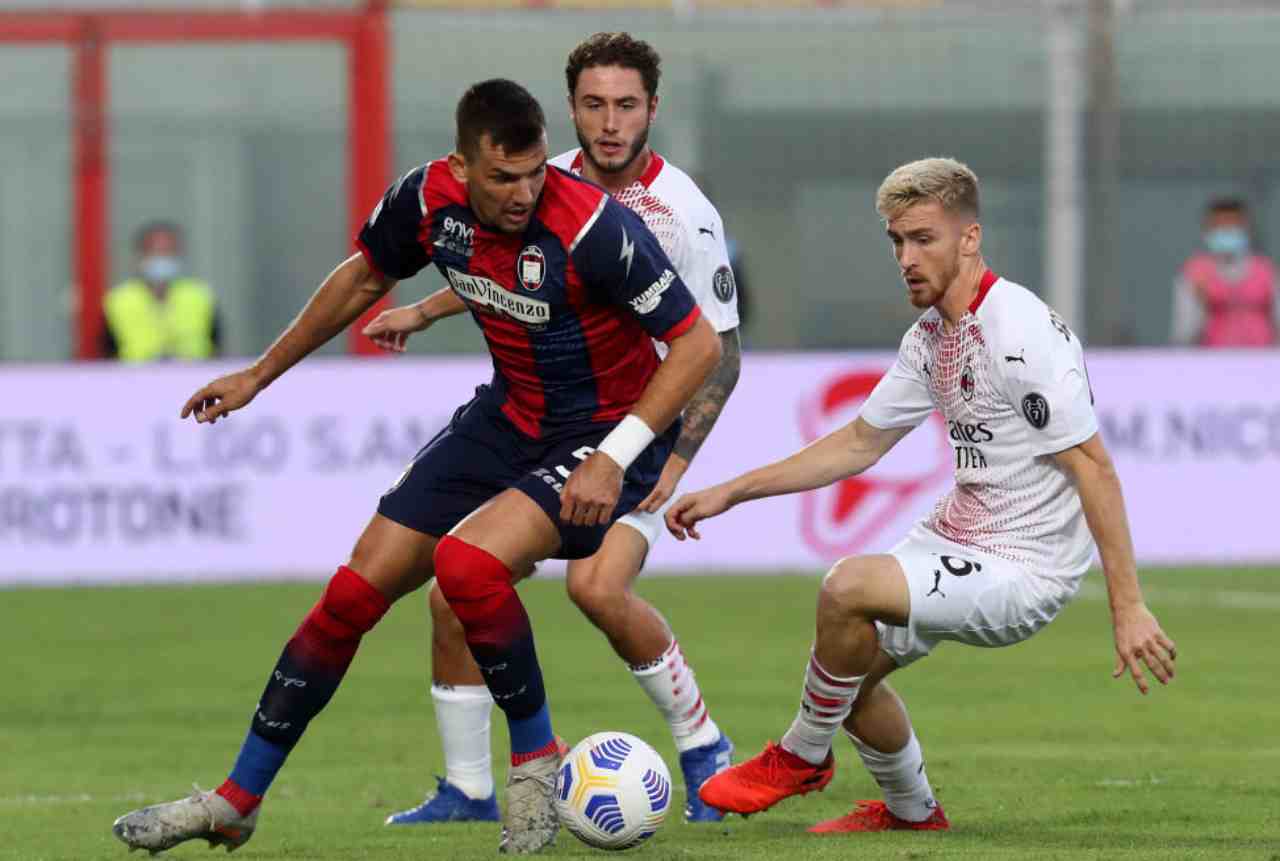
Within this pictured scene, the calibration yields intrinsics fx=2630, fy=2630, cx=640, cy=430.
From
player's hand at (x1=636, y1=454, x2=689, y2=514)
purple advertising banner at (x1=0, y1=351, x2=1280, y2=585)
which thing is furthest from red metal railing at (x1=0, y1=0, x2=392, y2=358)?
player's hand at (x1=636, y1=454, x2=689, y2=514)

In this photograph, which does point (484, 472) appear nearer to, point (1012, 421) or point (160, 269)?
point (1012, 421)

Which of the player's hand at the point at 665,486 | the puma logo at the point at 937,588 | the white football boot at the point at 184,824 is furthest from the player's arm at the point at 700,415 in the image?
the white football boot at the point at 184,824

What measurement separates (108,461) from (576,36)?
208 inches

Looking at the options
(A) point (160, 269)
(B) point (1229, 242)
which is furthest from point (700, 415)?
(A) point (160, 269)

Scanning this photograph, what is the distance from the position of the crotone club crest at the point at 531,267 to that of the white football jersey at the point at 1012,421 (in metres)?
1.02

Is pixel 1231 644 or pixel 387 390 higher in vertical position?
pixel 387 390

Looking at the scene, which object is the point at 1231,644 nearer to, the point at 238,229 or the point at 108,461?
the point at 108,461

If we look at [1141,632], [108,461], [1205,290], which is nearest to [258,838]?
[1141,632]

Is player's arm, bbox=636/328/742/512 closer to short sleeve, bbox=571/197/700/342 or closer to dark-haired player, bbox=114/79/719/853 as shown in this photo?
dark-haired player, bbox=114/79/719/853

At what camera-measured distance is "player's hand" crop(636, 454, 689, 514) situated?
677 centimetres

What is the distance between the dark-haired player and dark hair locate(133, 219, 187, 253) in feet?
37.7

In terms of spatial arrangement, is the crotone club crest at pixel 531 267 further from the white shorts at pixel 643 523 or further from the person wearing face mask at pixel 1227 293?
the person wearing face mask at pixel 1227 293

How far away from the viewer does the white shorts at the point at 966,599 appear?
6.40 m

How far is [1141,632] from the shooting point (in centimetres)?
605
